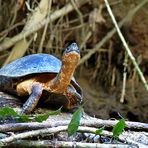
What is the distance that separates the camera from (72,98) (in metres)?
2.46

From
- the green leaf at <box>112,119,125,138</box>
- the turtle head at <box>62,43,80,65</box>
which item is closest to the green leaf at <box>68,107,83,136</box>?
the green leaf at <box>112,119,125,138</box>

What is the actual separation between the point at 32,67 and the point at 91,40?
213 centimetres

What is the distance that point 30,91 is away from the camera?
237 cm

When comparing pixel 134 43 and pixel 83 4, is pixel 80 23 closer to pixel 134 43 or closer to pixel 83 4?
pixel 83 4

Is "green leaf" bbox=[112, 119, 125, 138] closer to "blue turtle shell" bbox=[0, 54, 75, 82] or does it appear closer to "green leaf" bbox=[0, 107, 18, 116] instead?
"green leaf" bbox=[0, 107, 18, 116]

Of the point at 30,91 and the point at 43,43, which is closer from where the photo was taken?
the point at 30,91

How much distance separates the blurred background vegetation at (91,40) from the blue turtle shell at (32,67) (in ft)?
4.45

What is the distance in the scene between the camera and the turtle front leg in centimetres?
241

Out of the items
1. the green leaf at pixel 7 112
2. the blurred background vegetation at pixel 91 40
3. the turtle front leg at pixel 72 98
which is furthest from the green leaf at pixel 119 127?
the blurred background vegetation at pixel 91 40

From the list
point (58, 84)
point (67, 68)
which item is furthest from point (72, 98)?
point (67, 68)

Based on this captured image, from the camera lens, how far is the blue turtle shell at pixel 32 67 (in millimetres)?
2416

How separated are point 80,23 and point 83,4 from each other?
0.18 m

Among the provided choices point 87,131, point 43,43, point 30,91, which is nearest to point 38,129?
point 87,131

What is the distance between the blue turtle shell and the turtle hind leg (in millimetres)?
124
